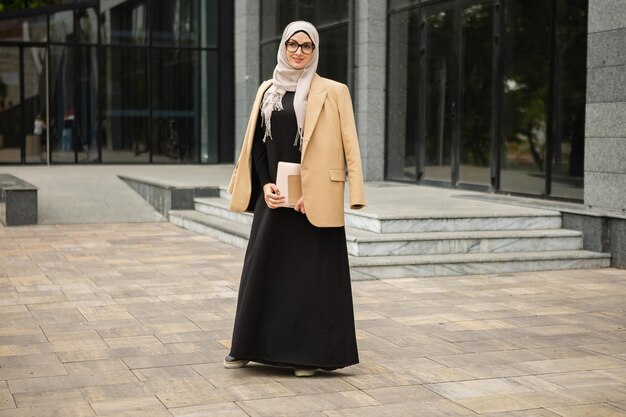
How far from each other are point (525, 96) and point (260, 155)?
9.05m

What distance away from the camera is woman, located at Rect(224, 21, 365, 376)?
19.5 feet

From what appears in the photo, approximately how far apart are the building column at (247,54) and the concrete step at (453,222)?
13.3 metres

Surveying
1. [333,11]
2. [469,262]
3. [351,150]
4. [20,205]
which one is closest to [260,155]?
[351,150]

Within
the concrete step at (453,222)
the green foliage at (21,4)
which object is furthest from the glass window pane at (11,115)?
the concrete step at (453,222)

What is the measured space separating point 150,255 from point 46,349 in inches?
201

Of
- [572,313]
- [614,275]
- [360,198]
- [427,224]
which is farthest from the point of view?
[427,224]

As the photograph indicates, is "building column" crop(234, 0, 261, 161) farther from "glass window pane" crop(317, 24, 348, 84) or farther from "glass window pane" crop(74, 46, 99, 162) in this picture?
"glass window pane" crop(317, 24, 348, 84)

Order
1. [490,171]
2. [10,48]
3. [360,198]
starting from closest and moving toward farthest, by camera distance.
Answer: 1. [360,198]
2. [490,171]
3. [10,48]

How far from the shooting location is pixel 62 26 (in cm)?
2486

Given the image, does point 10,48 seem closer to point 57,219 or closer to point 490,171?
point 57,219

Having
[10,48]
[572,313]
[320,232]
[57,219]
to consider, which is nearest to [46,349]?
[320,232]

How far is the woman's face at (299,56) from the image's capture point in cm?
584

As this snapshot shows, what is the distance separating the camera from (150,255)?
11.8 meters

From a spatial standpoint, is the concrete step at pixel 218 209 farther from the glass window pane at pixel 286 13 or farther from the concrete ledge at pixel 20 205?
the glass window pane at pixel 286 13
